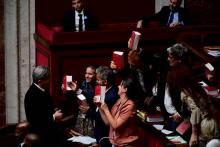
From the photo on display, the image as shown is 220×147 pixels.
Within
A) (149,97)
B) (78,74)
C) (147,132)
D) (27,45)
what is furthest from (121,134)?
(27,45)

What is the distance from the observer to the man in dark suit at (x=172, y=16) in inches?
403

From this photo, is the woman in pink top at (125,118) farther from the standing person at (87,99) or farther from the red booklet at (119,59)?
the red booklet at (119,59)

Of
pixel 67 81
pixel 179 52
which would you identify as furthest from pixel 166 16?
pixel 67 81

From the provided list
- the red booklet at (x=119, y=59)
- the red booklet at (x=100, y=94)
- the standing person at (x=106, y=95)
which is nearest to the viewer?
the red booklet at (x=100, y=94)

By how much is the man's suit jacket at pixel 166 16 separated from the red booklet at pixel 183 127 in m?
2.36

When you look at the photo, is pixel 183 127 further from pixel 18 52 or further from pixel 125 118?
pixel 18 52

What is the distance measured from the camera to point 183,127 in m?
8.27

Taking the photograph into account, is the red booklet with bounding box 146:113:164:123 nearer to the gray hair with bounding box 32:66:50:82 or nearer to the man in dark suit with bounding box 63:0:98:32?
the gray hair with bounding box 32:66:50:82

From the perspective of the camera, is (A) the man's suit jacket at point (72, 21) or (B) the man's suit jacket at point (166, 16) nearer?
(A) the man's suit jacket at point (72, 21)

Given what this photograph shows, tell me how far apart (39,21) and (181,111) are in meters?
3.30

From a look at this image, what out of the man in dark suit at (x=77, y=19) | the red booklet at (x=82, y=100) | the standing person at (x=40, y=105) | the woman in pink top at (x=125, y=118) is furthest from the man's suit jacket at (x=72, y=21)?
the woman in pink top at (x=125, y=118)

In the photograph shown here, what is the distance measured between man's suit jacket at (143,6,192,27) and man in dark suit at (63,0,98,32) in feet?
2.61

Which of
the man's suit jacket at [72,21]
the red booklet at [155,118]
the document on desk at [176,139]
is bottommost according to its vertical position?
the document on desk at [176,139]

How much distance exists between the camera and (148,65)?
9.34m
